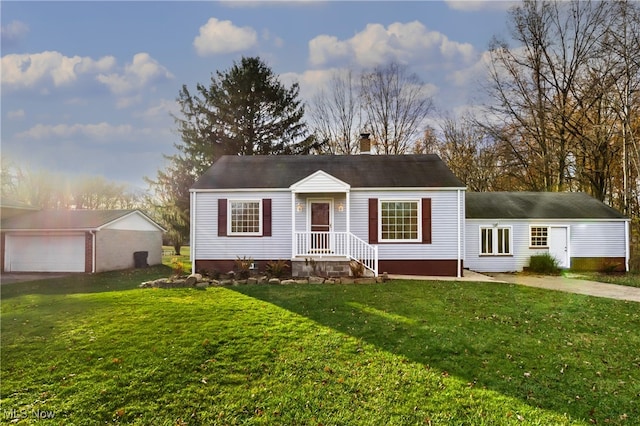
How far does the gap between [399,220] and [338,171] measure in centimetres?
317

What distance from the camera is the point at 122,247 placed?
16.0 m

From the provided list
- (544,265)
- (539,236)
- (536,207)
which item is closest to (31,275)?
(544,265)

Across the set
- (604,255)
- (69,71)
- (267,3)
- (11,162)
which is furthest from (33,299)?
(11,162)

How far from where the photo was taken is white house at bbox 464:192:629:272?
14312 mm

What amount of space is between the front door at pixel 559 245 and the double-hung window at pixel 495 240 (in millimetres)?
1897

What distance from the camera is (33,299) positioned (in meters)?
8.40

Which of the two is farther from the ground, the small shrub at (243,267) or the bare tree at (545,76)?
the bare tree at (545,76)

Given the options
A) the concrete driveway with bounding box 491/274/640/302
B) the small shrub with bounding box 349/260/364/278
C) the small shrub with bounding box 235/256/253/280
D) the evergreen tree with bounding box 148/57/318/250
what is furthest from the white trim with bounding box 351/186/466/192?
the evergreen tree with bounding box 148/57/318/250

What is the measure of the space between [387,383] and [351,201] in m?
8.58

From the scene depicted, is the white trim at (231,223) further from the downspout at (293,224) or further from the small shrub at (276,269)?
the small shrub at (276,269)

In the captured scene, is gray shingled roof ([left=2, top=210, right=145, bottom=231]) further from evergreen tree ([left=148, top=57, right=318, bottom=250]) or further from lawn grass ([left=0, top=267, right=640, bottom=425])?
lawn grass ([left=0, top=267, right=640, bottom=425])

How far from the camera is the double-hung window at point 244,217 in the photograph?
40.6ft

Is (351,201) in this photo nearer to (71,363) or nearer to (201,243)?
(201,243)

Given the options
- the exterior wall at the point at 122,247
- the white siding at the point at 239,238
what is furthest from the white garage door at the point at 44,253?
the white siding at the point at 239,238
